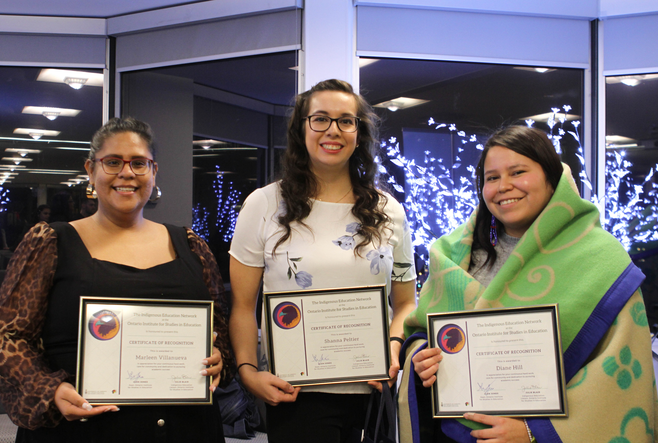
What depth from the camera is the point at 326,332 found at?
4.98 ft

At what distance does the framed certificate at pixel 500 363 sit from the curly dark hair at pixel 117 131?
3.57ft

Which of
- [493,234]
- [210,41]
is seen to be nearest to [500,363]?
[493,234]

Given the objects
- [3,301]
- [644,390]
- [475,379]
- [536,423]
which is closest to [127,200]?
[3,301]

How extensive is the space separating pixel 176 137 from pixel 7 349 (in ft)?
9.44

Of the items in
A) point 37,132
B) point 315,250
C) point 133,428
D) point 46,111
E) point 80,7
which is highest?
point 80,7

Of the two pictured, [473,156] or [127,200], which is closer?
[127,200]

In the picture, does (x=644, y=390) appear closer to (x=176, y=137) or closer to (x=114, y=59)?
(x=176, y=137)

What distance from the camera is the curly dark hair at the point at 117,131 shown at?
163 centimetres

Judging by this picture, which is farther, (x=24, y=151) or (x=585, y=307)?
(x=24, y=151)

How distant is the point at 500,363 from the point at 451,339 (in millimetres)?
137

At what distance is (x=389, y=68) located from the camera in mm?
3732
